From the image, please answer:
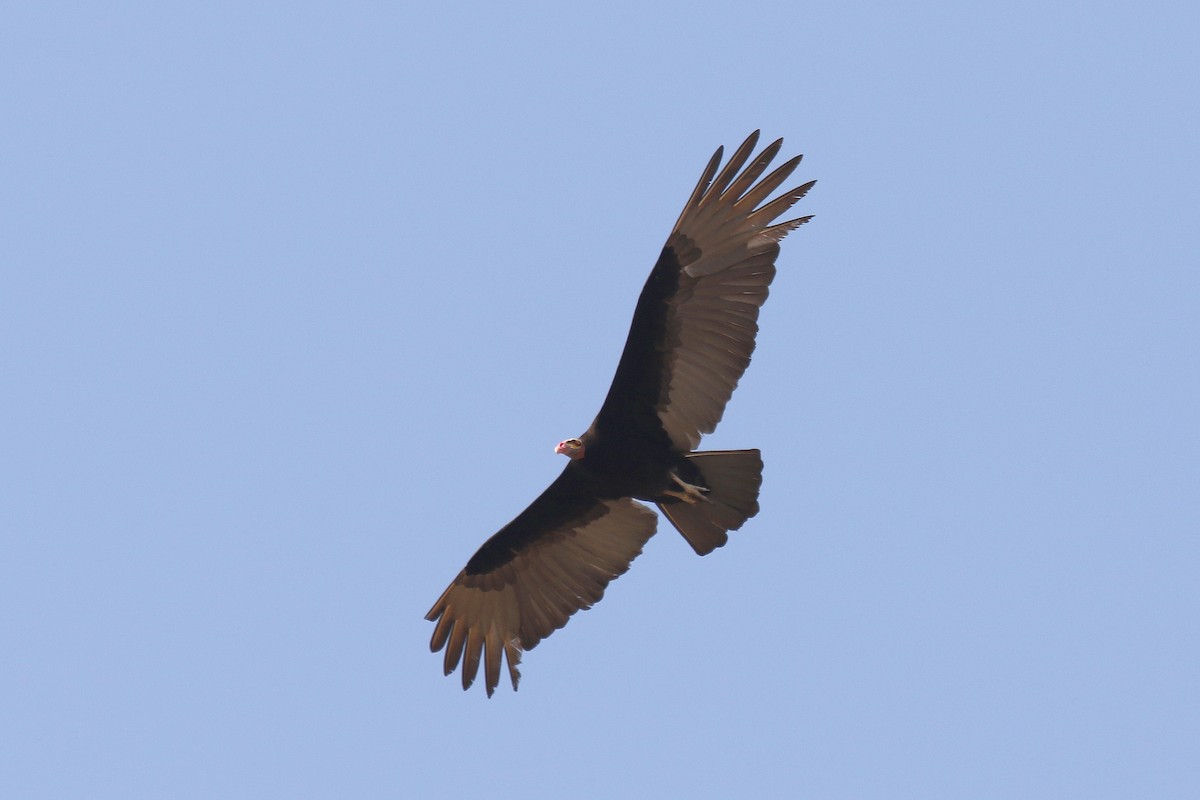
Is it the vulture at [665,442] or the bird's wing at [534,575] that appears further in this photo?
the bird's wing at [534,575]

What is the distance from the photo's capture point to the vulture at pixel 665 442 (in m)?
12.0

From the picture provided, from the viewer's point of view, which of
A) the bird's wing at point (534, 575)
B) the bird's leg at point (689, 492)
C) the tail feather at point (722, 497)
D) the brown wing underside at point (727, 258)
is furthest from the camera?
the bird's wing at point (534, 575)

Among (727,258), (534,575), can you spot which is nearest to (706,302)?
(727,258)

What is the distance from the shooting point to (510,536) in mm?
13492

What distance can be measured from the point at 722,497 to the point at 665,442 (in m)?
0.62

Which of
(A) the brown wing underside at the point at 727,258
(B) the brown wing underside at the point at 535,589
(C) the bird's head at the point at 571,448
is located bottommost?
(B) the brown wing underside at the point at 535,589

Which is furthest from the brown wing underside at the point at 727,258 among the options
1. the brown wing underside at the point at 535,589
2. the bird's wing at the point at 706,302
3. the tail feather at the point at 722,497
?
the brown wing underside at the point at 535,589

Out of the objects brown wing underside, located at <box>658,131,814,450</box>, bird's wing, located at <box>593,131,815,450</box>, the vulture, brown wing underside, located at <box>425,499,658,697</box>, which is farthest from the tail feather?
brown wing underside, located at <box>425,499,658,697</box>

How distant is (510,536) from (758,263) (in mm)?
3342

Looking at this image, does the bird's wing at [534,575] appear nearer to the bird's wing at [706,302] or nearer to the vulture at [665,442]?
the vulture at [665,442]

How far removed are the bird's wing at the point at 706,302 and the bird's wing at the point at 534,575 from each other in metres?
1.22

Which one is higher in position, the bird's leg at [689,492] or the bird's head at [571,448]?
the bird's head at [571,448]

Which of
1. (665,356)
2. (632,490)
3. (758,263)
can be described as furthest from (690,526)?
(758,263)

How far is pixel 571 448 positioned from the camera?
1253 centimetres
